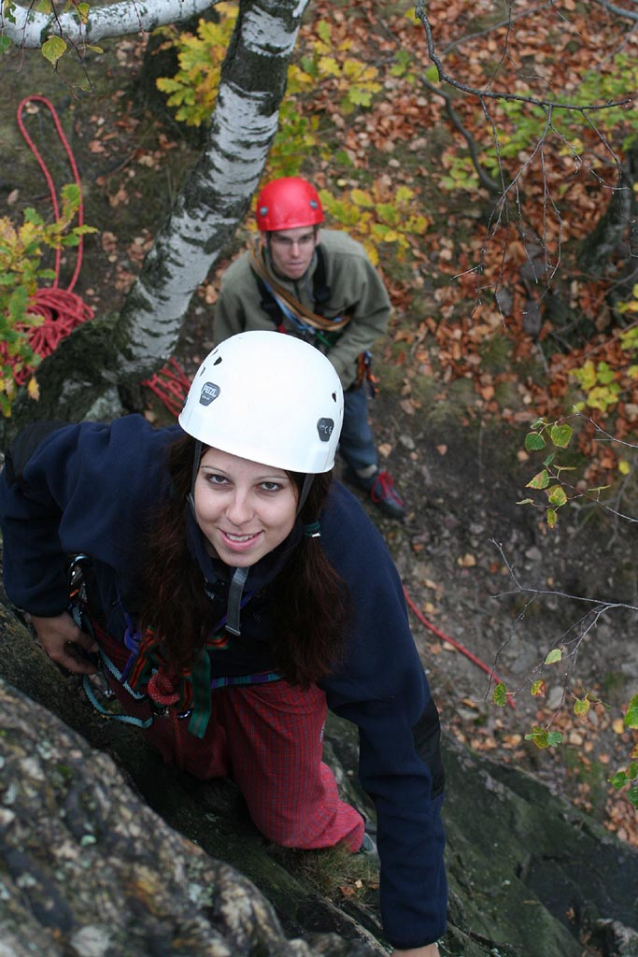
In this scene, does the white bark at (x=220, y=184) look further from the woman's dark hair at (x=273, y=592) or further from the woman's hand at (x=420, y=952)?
the woman's hand at (x=420, y=952)

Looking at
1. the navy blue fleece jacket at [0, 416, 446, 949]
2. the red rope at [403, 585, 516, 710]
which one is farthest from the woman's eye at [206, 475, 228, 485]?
the red rope at [403, 585, 516, 710]

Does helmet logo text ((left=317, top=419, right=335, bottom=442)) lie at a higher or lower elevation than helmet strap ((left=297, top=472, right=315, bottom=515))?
higher

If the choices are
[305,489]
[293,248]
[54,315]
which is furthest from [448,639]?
[305,489]

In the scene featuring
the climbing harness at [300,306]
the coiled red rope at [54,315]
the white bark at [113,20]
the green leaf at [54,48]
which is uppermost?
the green leaf at [54,48]

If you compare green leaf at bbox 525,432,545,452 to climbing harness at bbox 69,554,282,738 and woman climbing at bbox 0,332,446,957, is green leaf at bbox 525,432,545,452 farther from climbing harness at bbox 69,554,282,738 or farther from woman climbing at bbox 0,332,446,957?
climbing harness at bbox 69,554,282,738

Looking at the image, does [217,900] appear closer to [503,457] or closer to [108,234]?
[503,457]

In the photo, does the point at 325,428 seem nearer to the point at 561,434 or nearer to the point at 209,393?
the point at 209,393

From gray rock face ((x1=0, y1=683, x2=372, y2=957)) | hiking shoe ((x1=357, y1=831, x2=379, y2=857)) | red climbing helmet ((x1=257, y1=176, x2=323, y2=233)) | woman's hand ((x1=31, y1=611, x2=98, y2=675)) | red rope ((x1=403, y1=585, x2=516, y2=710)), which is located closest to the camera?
gray rock face ((x1=0, y1=683, x2=372, y2=957))

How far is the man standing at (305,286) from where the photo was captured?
13.6 ft

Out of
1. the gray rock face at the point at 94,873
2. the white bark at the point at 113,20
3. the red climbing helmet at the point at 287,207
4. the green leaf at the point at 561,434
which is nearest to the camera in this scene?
the gray rock face at the point at 94,873

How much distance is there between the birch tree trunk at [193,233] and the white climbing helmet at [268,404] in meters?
1.83

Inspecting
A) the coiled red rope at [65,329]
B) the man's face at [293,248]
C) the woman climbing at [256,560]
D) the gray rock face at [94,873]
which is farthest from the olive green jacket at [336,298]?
the gray rock face at [94,873]

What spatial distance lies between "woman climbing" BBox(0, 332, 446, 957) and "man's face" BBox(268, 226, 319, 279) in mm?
2015

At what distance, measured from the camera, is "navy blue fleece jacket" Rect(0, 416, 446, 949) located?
2.23 meters
